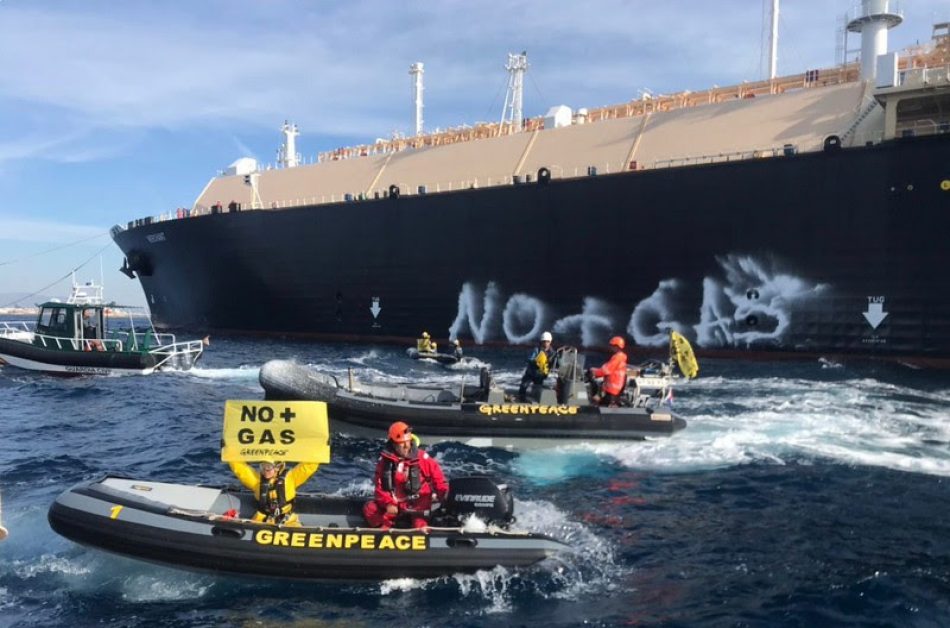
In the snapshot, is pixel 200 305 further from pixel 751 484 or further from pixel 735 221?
pixel 751 484

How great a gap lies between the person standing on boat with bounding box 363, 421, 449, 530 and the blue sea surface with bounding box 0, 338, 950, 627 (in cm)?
77

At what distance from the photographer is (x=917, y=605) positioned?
7117mm

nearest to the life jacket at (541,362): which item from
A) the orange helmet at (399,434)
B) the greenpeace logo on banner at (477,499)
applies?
the greenpeace logo on banner at (477,499)

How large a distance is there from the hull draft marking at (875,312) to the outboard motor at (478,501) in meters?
19.6

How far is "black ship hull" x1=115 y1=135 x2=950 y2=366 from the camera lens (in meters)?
22.9

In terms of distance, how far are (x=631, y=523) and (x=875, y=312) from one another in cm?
1768

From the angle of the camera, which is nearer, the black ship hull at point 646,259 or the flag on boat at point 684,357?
the flag on boat at point 684,357

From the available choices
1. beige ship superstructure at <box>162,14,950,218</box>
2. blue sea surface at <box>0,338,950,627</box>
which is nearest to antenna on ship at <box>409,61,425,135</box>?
beige ship superstructure at <box>162,14,950,218</box>

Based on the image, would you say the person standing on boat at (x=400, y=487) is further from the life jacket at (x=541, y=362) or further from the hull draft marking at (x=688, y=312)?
the hull draft marking at (x=688, y=312)

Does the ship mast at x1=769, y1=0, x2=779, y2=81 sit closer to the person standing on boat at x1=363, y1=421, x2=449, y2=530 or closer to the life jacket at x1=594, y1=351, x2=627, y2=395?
the life jacket at x1=594, y1=351, x2=627, y2=395

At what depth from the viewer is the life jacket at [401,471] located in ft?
27.0

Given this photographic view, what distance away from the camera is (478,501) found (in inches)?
326

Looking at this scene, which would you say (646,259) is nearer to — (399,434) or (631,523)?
(631,523)

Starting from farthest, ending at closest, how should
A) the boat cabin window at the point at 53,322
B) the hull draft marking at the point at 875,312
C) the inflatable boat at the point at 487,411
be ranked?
the boat cabin window at the point at 53,322, the hull draft marking at the point at 875,312, the inflatable boat at the point at 487,411
